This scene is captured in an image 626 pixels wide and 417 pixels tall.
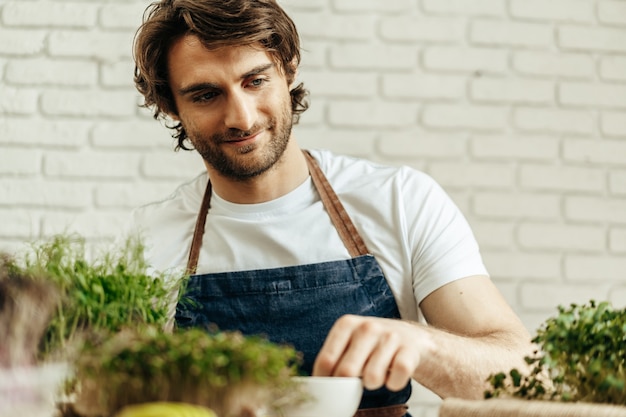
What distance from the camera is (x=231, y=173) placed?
1.88m

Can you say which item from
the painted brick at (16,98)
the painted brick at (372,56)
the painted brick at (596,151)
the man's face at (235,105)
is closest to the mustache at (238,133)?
the man's face at (235,105)

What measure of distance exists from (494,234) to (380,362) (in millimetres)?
1501

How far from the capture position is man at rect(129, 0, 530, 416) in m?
1.72

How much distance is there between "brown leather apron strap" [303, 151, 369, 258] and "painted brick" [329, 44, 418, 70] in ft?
1.83

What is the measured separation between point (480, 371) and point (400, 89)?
1264mm

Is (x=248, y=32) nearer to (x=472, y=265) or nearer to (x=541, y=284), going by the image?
(x=472, y=265)

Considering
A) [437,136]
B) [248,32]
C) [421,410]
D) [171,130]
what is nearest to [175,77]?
A: [248,32]

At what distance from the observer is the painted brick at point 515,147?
244cm

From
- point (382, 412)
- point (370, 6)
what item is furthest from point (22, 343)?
point (370, 6)

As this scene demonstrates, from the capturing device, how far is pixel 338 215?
6.13 feet

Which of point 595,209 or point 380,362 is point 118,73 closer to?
point 595,209

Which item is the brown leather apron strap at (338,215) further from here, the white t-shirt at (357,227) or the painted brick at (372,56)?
the painted brick at (372,56)

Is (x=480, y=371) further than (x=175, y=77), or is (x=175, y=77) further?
(x=175, y=77)

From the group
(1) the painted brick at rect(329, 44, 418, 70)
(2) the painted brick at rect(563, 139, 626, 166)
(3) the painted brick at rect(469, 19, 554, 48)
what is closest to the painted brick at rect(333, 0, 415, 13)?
(1) the painted brick at rect(329, 44, 418, 70)
